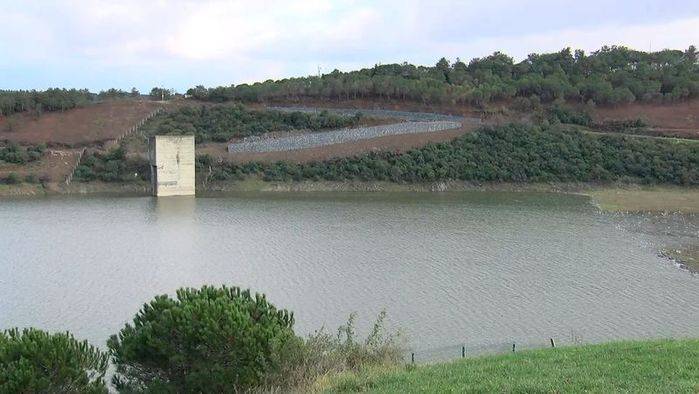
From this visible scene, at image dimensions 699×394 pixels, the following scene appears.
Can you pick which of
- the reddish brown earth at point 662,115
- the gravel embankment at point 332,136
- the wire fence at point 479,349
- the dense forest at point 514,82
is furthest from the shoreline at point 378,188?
the wire fence at point 479,349

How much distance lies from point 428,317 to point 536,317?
8.50ft

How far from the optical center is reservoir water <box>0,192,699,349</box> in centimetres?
1638

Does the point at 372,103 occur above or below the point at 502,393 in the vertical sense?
above

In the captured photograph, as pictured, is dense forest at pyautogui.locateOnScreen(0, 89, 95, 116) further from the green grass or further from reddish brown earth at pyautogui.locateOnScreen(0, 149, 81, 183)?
the green grass

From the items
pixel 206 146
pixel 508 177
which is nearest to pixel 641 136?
pixel 508 177

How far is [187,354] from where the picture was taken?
884 cm

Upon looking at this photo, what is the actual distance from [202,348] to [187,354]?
241 mm

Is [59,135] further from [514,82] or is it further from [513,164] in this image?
[514,82]

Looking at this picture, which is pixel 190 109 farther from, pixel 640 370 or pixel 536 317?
pixel 640 370

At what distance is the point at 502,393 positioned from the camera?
7031 mm

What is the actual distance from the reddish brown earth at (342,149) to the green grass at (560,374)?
134 feet

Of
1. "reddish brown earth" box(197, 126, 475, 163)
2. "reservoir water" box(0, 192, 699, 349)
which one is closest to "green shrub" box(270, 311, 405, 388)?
"reservoir water" box(0, 192, 699, 349)

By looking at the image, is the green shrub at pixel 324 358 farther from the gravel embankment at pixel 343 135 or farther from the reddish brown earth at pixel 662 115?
the reddish brown earth at pixel 662 115

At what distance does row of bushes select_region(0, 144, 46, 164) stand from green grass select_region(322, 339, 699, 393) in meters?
44.4
